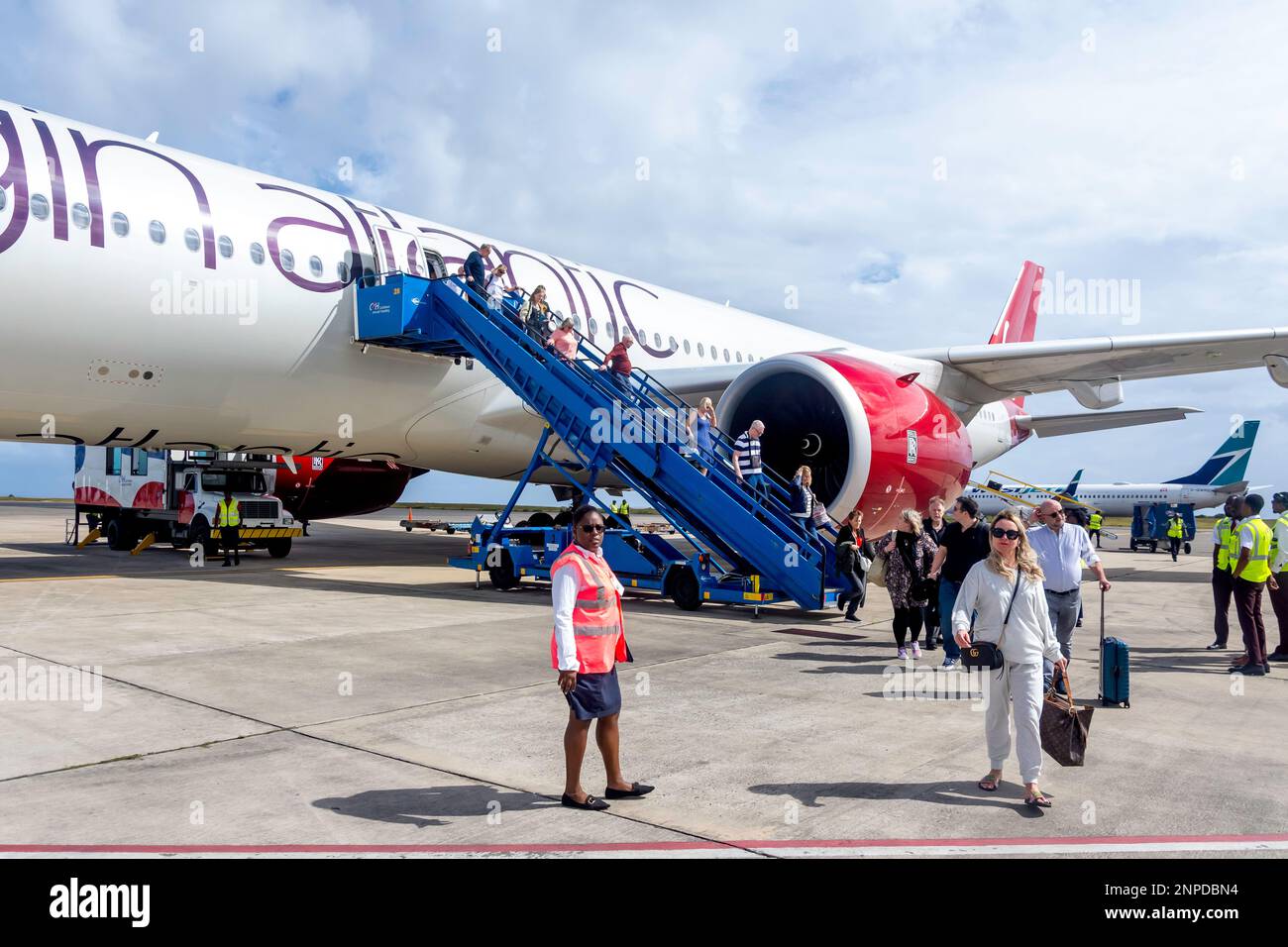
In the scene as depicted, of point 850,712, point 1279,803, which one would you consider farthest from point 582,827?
point 1279,803

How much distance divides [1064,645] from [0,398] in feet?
29.1

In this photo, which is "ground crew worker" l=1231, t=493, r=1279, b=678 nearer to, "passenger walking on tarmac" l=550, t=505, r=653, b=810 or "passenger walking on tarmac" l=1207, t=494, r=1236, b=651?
"passenger walking on tarmac" l=1207, t=494, r=1236, b=651

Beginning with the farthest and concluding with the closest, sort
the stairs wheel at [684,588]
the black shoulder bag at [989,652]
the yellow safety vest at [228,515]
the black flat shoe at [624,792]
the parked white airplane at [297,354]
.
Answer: the yellow safety vest at [228,515]
the stairs wheel at [684,588]
the parked white airplane at [297,354]
the black shoulder bag at [989,652]
the black flat shoe at [624,792]

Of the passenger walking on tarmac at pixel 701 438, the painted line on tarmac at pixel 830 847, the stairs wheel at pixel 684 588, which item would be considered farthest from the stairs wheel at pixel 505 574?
the painted line on tarmac at pixel 830 847

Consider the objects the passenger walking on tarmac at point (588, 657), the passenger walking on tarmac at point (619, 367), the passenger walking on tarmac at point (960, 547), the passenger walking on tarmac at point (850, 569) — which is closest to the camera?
the passenger walking on tarmac at point (588, 657)

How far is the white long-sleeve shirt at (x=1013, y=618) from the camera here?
13.8 ft

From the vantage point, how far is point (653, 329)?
596 inches

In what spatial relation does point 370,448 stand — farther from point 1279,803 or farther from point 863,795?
point 1279,803

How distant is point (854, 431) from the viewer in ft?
34.3

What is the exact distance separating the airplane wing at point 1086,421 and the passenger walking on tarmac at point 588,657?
19.0 m

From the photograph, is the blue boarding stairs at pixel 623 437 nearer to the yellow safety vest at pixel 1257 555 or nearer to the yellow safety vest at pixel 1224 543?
the yellow safety vest at pixel 1224 543

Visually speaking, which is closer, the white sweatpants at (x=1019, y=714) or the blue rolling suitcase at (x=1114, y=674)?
the white sweatpants at (x=1019, y=714)

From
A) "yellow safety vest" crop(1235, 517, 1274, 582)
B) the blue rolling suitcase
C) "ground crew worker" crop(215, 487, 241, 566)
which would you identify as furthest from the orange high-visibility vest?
"ground crew worker" crop(215, 487, 241, 566)
